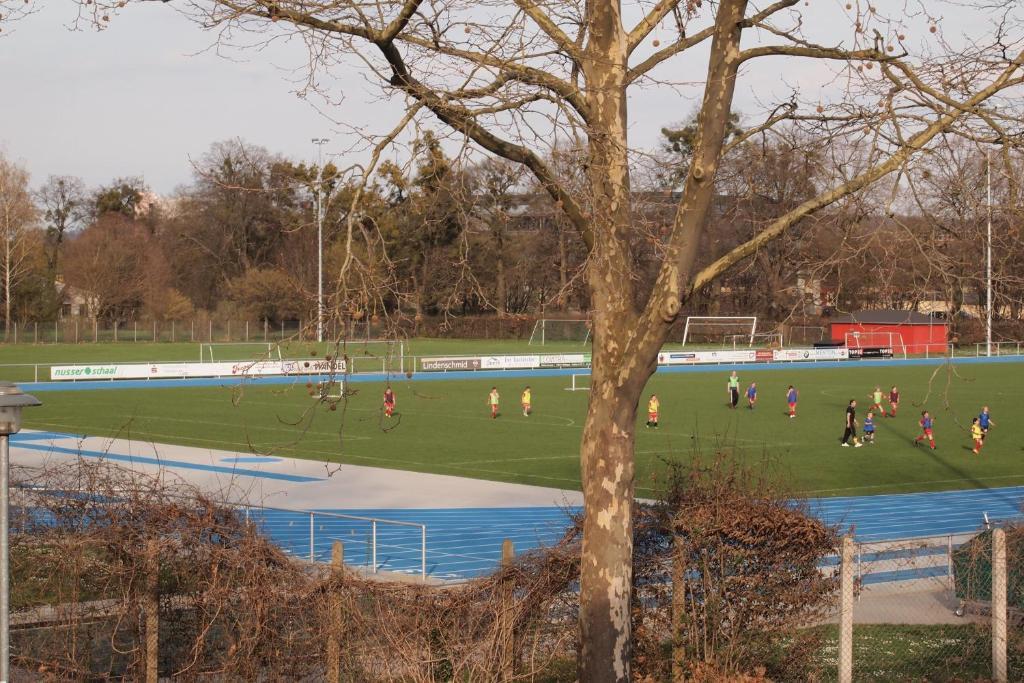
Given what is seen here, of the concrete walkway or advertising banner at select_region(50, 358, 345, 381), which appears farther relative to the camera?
advertising banner at select_region(50, 358, 345, 381)

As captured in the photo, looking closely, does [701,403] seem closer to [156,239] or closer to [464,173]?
[464,173]

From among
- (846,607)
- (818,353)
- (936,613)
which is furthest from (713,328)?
(846,607)

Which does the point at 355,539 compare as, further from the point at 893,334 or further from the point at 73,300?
the point at 73,300

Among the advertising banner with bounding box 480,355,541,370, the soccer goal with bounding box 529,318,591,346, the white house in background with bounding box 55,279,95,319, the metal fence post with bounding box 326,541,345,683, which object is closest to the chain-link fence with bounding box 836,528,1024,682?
the metal fence post with bounding box 326,541,345,683

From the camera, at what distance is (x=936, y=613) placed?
573 inches

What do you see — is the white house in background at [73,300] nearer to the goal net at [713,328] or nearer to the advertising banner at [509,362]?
the advertising banner at [509,362]

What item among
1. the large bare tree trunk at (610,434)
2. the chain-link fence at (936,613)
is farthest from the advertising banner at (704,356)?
the large bare tree trunk at (610,434)

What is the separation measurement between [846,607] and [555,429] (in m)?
28.0

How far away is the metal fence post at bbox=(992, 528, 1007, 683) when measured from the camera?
974cm

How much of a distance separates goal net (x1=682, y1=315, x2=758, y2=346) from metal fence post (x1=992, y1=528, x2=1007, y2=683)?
69.0 m

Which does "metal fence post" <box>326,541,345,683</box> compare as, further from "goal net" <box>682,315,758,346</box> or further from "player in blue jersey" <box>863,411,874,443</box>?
"goal net" <box>682,315,758,346</box>

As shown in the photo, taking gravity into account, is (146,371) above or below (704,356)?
below

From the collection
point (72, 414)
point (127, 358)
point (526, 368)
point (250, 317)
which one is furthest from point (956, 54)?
point (250, 317)

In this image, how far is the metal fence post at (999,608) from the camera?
9.74 m
